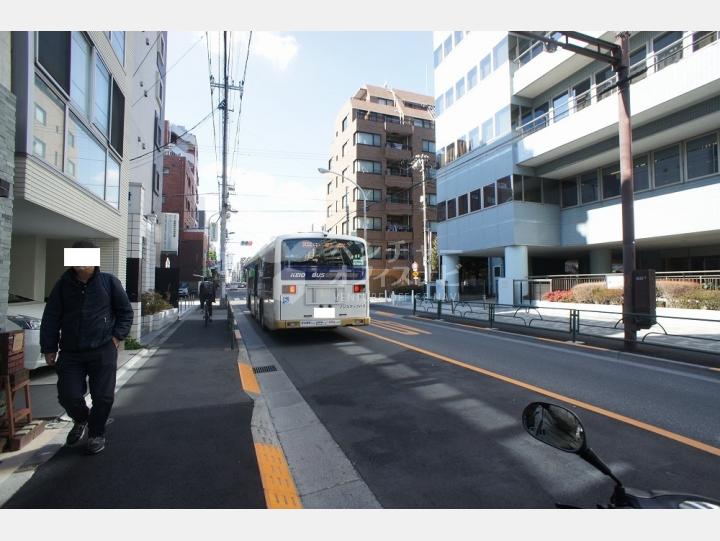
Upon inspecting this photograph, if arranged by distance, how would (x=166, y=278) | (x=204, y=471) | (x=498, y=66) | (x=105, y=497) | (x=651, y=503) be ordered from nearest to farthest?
(x=651, y=503)
(x=105, y=497)
(x=204, y=471)
(x=166, y=278)
(x=498, y=66)

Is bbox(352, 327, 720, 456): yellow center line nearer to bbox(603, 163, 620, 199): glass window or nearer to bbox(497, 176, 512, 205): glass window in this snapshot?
bbox(497, 176, 512, 205): glass window

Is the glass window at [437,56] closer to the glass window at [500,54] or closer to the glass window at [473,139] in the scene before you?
the glass window at [500,54]

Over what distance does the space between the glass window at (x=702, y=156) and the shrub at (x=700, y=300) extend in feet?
17.8

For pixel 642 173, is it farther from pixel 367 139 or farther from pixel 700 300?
pixel 367 139

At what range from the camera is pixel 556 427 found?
6.39 feet

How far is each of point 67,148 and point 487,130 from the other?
76.2 ft

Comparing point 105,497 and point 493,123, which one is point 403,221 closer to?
point 493,123

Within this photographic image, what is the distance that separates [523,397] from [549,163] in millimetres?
20249

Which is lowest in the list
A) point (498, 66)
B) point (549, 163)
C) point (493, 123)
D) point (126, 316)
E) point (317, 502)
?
point (317, 502)

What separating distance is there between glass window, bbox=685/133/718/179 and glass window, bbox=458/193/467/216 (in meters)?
11.9

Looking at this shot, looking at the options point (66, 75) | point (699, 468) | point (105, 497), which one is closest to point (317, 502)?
point (105, 497)

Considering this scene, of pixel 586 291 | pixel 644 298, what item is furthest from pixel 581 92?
pixel 644 298

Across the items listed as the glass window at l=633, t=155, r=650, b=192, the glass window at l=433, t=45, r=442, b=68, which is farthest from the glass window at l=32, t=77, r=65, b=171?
the glass window at l=433, t=45, r=442, b=68

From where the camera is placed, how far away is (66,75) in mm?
6723
